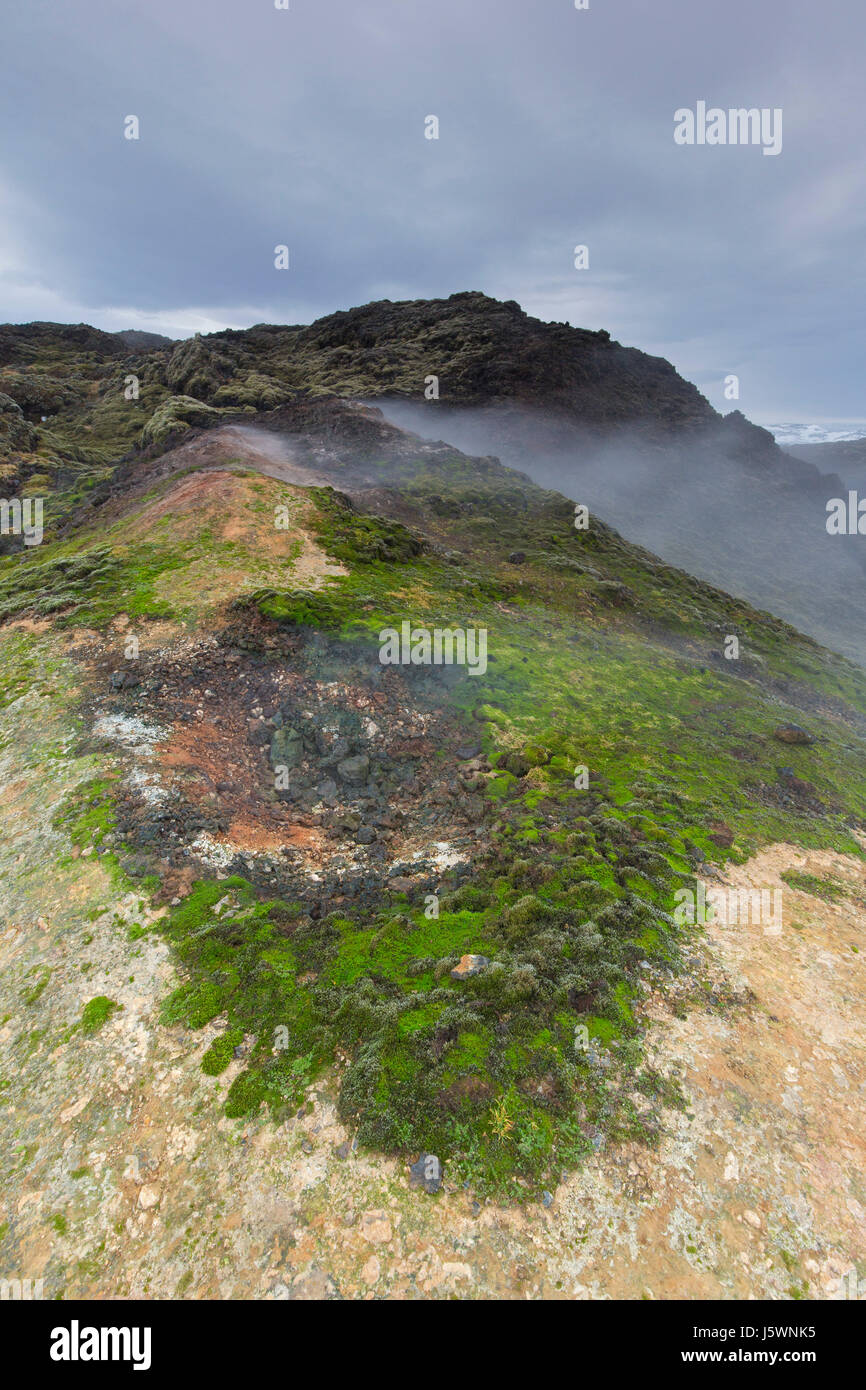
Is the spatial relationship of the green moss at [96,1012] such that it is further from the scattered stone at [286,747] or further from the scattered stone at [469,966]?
the scattered stone at [286,747]

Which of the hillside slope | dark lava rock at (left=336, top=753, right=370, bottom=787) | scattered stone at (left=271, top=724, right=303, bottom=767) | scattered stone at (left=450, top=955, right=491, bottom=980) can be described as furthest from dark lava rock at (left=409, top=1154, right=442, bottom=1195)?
scattered stone at (left=271, top=724, right=303, bottom=767)

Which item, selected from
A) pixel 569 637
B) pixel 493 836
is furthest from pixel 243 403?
pixel 493 836

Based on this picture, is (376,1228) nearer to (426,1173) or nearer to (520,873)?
(426,1173)

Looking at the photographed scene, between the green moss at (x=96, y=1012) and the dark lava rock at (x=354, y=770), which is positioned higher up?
the dark lava rock at (x=354, y=770)

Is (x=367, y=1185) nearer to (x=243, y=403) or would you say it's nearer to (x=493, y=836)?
(x=493, y=836)

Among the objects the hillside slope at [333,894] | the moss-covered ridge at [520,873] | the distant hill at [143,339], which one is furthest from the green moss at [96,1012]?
the distant hill at [143,339]
